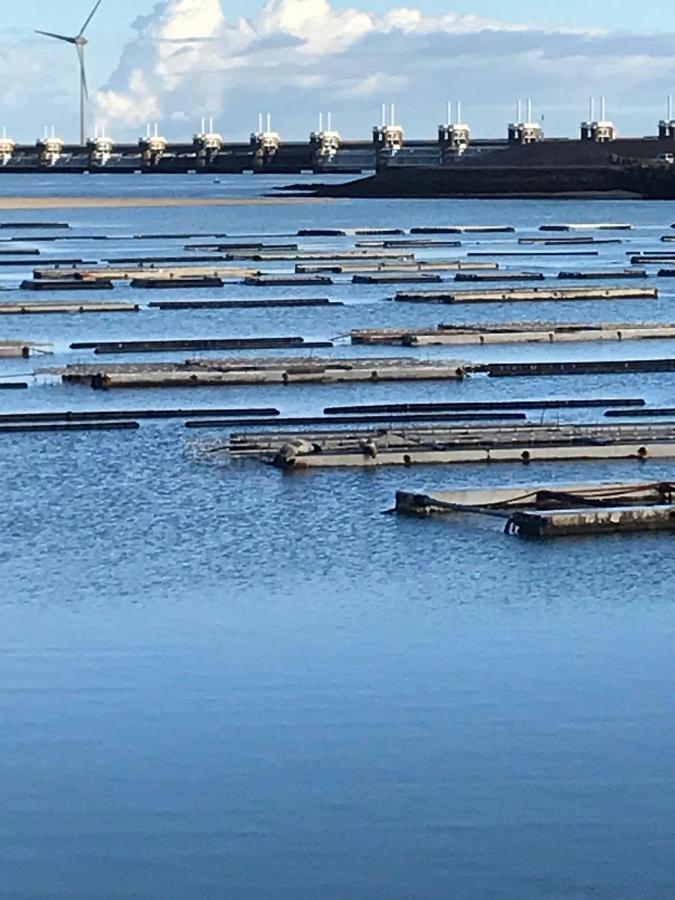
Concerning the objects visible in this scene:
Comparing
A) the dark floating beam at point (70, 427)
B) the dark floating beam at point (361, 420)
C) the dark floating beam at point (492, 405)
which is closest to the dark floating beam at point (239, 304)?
the dark floating beam at point (492, 405)

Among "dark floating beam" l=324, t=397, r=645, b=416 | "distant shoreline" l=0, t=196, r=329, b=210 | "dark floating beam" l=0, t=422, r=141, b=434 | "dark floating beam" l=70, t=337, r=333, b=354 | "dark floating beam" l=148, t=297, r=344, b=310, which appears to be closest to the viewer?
"dark floating beam" l=0, t=422, r=141, b=434

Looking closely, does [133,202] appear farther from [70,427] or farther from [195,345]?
[70,427]

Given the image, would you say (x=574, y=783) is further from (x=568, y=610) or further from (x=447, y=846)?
(x=568, y=610)

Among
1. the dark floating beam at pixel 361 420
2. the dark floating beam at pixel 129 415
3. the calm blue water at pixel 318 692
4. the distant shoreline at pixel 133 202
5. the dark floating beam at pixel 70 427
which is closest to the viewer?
the calm blue water at pixel 318 692

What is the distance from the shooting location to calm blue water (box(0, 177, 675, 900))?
1175cm

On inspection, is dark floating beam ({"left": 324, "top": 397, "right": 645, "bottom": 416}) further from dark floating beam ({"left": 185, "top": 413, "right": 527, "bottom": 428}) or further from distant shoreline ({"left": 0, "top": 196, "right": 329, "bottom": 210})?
distant shoreline ({"left": 0, "top": 196, "right": 329, "bottom": 210})

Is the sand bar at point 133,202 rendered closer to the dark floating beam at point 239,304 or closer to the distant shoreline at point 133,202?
the distant shoreline at point 133,202

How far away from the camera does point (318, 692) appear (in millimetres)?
14969

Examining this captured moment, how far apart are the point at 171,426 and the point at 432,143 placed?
163 m

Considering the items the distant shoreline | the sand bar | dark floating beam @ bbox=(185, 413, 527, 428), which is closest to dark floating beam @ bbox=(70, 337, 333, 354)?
dark floating beam @ bbox=(185, 413, 527, 428)

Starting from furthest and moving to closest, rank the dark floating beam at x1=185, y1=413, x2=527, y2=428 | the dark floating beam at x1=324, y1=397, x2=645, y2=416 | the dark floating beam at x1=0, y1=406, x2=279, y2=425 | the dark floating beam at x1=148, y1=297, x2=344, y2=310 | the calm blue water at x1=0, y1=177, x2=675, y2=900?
1. the dark floating beam at x1=148, y1=297, x2=344, y2=310
2. the dark floating beam at x1=324, y1=397, x2=645, y2=416
3. the dark floating beam at x1=0, y1=406, x2=279, y2=425
4. the dark floating beam at x1=185, y1=413, x2=527, y2=428
5. the calm blue water at x1=0, y1=177, x2=675, y2=900

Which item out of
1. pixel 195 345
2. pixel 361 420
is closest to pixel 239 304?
pixel 195 345

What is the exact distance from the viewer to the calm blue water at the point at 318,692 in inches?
463

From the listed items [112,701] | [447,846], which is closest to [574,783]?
[447,846]
